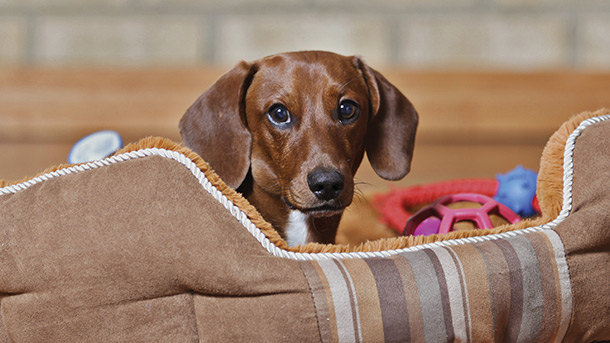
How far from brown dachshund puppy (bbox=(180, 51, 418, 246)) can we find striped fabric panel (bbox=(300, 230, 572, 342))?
300 millimetres

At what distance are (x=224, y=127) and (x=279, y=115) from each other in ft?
0.43

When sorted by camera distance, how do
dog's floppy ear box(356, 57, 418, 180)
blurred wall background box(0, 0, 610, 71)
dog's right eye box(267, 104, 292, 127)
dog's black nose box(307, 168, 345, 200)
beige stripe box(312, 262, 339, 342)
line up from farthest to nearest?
blurred wall background box(0, 0, 610, 71) < dog's floppy ear box(356, 57, 418, 180) < dog's right eye box(267, 104, 292, 127) < dog's black nose box(307, 168, 345, 200) < beige stripe box(312, 262, 339, 342)

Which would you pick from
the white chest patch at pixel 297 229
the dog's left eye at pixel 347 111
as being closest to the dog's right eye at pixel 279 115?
the dog's left eye at pixel 347 111

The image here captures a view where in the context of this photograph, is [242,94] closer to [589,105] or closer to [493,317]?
[493,317]

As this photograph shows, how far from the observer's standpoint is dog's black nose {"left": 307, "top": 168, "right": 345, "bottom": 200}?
4.06 feet

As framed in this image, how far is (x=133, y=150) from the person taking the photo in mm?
1101

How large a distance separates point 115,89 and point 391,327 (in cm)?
229

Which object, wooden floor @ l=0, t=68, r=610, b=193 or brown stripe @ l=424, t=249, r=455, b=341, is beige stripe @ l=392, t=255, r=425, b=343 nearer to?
brown stripe @ l=424, t=249, r=455, b=341

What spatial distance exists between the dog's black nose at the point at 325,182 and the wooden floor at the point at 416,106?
161 centimetres

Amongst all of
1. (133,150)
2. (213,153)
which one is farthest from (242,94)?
(133,150)

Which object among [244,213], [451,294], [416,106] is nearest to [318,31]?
[416,106]

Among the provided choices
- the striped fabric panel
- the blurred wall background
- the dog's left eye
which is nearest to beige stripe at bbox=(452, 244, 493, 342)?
the striped fabric panel

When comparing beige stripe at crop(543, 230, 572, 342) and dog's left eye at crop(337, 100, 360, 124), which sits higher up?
dog's left eye at crop(337, 100, 360, 124)

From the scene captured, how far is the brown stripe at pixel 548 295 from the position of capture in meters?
1.03
